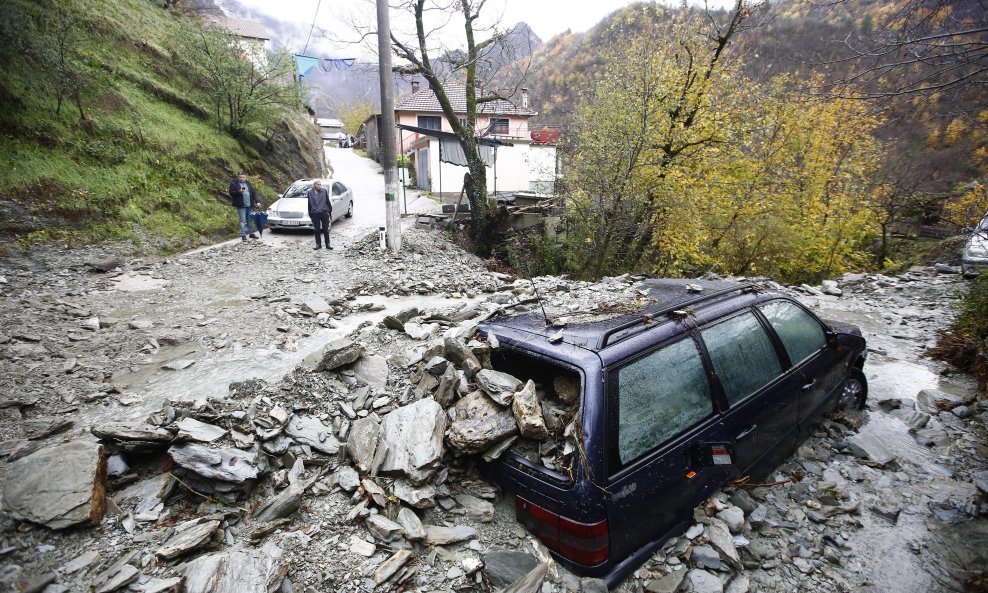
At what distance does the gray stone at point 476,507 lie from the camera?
2.62m

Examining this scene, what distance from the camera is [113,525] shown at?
2406mm

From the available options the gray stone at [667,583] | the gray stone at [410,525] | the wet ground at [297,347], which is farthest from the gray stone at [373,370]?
the gray stone at [667,583]

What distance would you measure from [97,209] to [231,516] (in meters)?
11.3

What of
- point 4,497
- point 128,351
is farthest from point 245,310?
point 4,497

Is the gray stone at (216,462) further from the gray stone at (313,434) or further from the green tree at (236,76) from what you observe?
the green tree at (236,76)

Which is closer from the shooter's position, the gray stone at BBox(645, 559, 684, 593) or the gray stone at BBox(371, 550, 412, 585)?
the gray stone at BBox(371, 550, 412, 585)

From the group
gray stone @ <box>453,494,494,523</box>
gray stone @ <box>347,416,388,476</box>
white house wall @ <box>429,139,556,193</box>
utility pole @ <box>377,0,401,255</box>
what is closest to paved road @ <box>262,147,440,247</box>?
white house wall @ <box>429,139,556,193</box>

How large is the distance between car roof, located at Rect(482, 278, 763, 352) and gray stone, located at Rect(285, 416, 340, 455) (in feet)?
4.59

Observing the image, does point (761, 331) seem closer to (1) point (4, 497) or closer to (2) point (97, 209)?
(1) point (4, 497)

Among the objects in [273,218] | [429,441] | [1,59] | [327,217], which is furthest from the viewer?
[273,218]

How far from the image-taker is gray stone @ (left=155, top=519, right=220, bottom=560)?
223 cm

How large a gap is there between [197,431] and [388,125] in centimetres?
921

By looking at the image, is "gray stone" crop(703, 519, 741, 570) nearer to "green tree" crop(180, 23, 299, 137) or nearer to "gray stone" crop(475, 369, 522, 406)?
"gray stone" crop(475, 369, 522, 406)

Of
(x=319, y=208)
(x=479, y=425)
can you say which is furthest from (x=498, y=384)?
(x=319, y=208)
